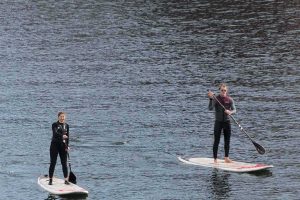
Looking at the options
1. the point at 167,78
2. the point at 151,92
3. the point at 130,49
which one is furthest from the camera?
the point at 130,49

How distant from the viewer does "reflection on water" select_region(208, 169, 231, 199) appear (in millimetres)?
31878

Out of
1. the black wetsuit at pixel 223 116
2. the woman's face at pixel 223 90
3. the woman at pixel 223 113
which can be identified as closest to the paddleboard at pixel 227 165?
the woman at pixel 223 113

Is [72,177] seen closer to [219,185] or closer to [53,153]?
[53,153]

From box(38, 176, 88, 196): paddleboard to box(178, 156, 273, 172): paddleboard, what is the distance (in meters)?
5.80

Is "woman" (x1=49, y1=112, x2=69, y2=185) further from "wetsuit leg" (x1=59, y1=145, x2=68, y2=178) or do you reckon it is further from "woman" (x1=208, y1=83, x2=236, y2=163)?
"woman" (x1=208, y1=83, x2=236, y2=163)

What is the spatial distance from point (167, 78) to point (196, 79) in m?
1.88

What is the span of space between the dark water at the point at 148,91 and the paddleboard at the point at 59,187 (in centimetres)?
31

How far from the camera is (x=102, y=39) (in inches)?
2702

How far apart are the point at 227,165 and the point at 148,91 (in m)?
15.8

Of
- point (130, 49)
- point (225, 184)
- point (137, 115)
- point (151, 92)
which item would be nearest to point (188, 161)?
point (225, 184)

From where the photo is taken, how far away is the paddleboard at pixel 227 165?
113 ft

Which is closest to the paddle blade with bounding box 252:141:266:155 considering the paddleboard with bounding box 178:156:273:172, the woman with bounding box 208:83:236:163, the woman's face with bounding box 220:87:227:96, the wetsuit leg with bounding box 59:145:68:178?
the paddleboard with bounding box 178:156:273:172

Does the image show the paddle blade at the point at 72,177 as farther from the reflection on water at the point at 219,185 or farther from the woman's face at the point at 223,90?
the woman's face at the point at 223,90

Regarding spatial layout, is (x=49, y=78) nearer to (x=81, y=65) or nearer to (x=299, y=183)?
(x=81, y=65)
